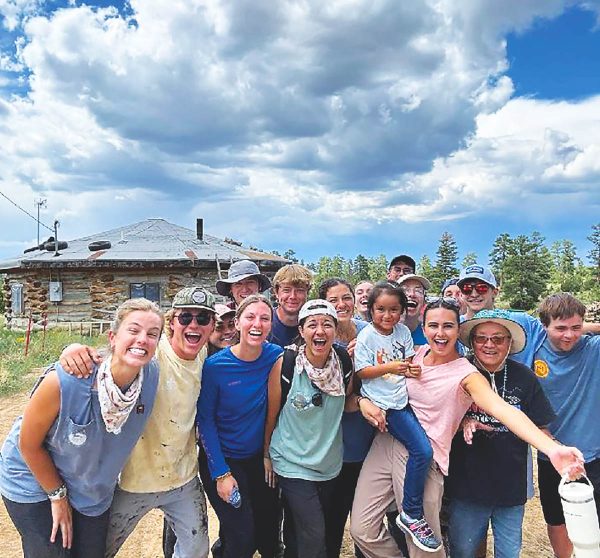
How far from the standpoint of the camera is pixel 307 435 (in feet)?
10.8

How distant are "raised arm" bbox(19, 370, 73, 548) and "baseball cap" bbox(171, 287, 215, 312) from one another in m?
0.77

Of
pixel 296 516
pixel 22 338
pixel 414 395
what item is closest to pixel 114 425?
pixel 296 516

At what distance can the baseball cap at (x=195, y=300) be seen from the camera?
3.07 meters

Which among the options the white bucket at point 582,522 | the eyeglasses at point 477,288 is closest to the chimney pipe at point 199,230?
the eyeglasses at point 477,288

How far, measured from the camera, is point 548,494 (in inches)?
145

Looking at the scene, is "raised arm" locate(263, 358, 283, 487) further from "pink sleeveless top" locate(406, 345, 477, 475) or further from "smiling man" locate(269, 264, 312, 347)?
"pink sleeveless top" locate(406, 345, 477, 475)

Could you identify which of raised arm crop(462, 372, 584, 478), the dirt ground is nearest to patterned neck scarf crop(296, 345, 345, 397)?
raised arm crop(462, 372, 584, 478)

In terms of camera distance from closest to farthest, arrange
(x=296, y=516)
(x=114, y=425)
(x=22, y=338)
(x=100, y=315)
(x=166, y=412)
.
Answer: (x=114, y=425) < (x=166, y=412) < (x=296, y=516) < (x=22, y=338) < (x=100, y=315)

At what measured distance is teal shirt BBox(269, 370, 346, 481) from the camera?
10.7 feet

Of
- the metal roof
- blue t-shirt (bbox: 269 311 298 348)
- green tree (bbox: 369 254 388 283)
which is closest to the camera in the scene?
blue t-shirt (bbox: 269 311 298 348)

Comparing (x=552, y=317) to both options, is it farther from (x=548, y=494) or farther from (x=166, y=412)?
(x=166, y=412)

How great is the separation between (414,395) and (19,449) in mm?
2265

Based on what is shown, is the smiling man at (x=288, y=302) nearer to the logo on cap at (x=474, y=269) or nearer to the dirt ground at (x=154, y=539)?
the logo on cap at (x=474, y=269)

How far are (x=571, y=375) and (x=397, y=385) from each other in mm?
1186
